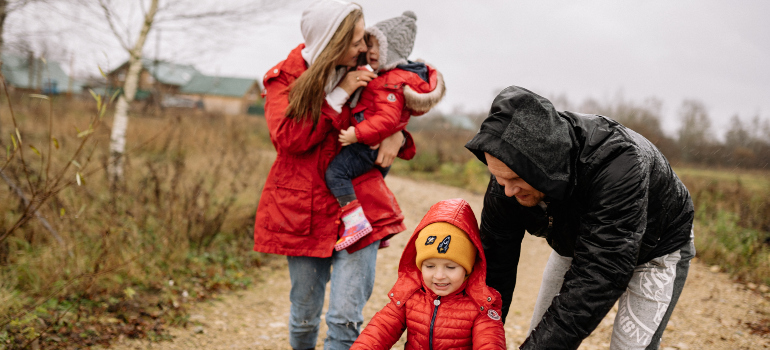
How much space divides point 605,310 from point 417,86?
150 centimetres

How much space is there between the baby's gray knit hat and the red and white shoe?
2.65 ft

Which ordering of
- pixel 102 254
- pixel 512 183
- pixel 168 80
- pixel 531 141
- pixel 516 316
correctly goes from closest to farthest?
pixel 531 141 → pixel 512 183 → pixel 102 254 → pixel 516 316 → pixel 168 80

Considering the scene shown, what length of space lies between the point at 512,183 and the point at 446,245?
0.58 m

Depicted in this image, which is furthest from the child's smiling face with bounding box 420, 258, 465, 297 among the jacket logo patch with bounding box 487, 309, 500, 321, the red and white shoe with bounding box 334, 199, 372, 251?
the red and white shoe with bounding box 334, 199, 372, 251

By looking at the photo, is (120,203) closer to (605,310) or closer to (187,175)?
(187,175)

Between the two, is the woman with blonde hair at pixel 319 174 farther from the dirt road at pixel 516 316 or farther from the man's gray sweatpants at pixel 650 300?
the dirt road at pixel 516 316

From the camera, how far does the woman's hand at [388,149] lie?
269 centimetres

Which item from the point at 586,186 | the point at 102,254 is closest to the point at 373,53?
the point at 586,186

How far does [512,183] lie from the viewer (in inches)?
71.3

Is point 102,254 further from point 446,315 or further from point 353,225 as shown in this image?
point 446,315

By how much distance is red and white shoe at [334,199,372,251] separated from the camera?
251cm

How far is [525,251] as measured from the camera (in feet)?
24.5

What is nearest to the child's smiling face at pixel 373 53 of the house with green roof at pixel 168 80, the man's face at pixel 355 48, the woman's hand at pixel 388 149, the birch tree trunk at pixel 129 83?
the man's face at pixel 355 48

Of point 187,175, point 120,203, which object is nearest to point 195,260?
point 120,203
